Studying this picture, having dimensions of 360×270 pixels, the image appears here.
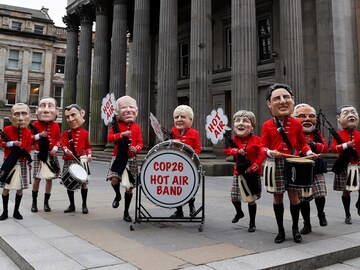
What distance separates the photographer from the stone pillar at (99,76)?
2588 cm

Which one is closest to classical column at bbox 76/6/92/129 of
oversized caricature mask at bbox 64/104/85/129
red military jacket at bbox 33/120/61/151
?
red military jacket at bbox 33/120/61/151

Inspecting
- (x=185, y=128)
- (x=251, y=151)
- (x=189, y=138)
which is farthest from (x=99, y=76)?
(x=251, y=151)

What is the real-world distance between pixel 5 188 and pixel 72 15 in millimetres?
27006

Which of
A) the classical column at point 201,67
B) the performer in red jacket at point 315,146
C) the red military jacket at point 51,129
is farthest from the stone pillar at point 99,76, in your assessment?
the performer in red jacket at point 315,146

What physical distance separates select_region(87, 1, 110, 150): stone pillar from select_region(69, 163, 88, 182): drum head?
19.5 metres

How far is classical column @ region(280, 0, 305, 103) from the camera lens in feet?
52.9

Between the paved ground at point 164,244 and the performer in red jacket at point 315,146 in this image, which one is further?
the performer in red jacket at point 315,146

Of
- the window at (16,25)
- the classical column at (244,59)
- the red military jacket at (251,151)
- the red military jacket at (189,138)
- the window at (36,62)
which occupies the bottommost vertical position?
the red military jacket at (251,151)

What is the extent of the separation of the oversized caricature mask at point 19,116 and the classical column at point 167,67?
12.6 metres

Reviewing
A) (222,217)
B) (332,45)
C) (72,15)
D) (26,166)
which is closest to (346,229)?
(222,217)

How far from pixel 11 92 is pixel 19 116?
147ft

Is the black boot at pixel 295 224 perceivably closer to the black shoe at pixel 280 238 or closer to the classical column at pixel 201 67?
the black shoe at pixel 280 238

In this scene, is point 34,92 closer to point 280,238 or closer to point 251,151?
point 251,151

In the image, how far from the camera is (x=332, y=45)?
697 inches
